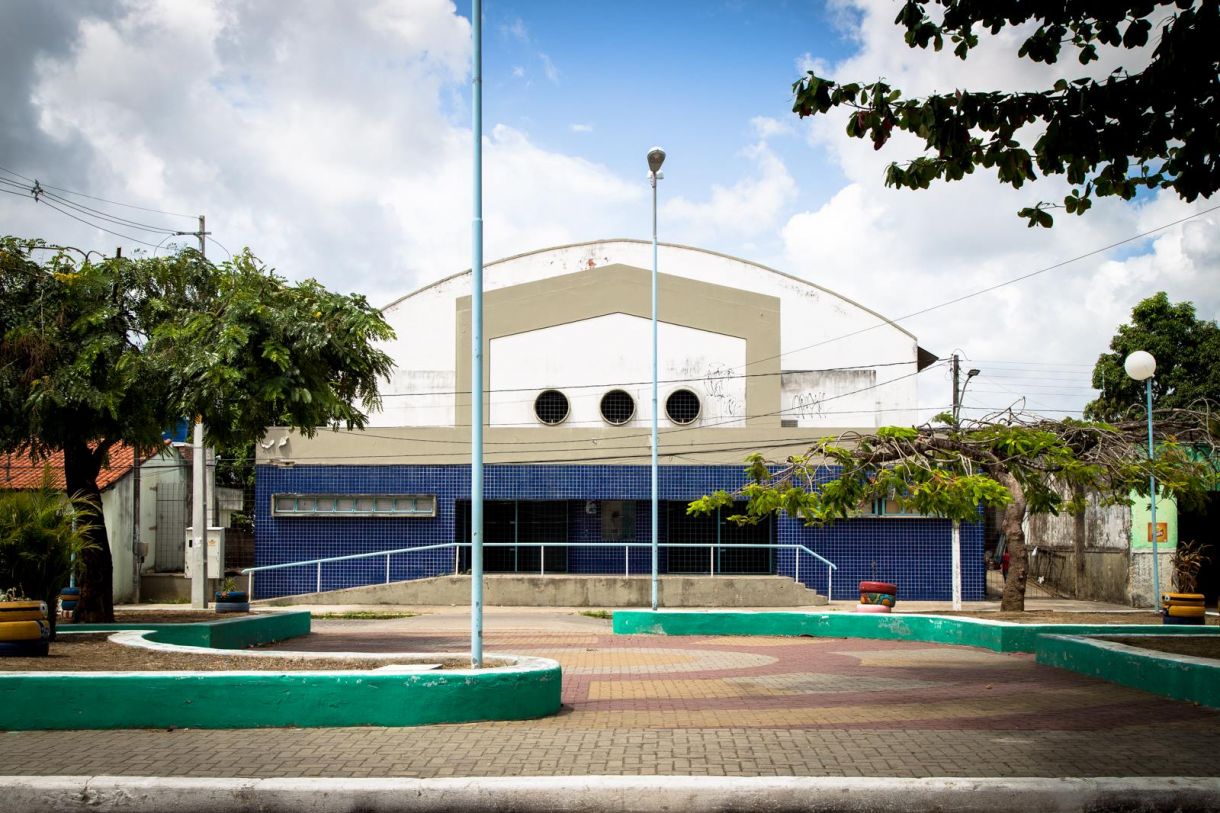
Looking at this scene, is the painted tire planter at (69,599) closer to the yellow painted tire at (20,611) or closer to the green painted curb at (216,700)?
the yellow painted tire at (20,611)

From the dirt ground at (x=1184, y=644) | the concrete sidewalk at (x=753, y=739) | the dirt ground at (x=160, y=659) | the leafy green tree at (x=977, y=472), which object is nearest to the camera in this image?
the concrete sidewalk at (x=753, y=739)

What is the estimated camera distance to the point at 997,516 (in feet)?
142

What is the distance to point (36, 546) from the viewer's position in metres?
11.3

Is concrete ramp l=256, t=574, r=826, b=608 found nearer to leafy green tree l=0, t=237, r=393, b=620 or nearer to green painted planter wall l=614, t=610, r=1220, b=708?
green painted planter wall l=614, t=610, r=1220, b=708

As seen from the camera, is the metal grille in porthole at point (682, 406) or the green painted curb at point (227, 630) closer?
the green painted curb at point (227, 630)

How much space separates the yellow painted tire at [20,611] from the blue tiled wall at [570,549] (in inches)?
735

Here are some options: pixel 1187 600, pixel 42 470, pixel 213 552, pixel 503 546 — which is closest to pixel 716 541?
pixel 503 546

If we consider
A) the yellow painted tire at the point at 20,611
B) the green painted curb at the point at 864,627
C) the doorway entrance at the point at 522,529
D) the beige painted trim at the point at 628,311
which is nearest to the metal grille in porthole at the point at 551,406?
the beige painted trim at the point at 628,311

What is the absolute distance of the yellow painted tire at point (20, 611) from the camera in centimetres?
1021

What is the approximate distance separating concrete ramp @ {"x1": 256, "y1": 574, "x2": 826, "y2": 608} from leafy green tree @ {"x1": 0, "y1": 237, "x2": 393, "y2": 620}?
12230mm

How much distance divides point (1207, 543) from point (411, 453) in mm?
20541

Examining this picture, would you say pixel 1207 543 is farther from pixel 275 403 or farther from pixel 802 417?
pixel 275 403

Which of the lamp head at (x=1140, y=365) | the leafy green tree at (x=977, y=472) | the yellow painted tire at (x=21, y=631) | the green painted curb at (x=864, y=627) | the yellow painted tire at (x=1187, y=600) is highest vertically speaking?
the lamp head at (x=1140, y=365)

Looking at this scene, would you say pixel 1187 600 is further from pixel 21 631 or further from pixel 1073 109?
pixel 21 631
